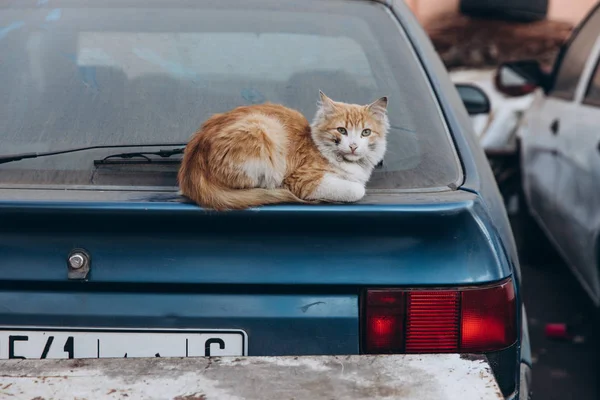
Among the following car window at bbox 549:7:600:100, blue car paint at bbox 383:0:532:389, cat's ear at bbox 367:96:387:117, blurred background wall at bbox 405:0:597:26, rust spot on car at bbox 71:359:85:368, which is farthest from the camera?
blurred background wall at bbox 405:0:597:26

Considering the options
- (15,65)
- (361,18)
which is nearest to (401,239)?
(361,18)

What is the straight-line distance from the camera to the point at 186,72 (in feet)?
9.26

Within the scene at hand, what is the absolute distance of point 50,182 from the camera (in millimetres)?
2324

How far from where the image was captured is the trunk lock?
2113mm

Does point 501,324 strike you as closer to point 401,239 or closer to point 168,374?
point 401,239

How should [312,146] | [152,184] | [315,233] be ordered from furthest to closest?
[312,146] < [152,184] < [315,233]

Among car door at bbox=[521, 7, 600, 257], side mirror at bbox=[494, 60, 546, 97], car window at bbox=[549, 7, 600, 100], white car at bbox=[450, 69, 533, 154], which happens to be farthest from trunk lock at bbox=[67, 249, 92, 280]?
white car at bbox=[450, 69, 533, 154]

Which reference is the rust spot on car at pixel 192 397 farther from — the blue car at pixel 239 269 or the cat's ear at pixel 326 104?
the cat's ear at pixel 326 104

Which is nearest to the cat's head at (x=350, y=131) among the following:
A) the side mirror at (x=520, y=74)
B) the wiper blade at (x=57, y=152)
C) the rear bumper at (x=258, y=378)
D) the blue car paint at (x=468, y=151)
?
the blue car paint at (x=468, y=151)

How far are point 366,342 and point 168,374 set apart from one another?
53 cm

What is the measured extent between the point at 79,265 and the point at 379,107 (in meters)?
1.02

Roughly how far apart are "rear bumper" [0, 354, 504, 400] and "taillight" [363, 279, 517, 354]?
22 centimetres

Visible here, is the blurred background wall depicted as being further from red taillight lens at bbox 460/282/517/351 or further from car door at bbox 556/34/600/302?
red taillight lens at bbox 460/282/517/351

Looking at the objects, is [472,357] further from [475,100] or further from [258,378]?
[475,100]
